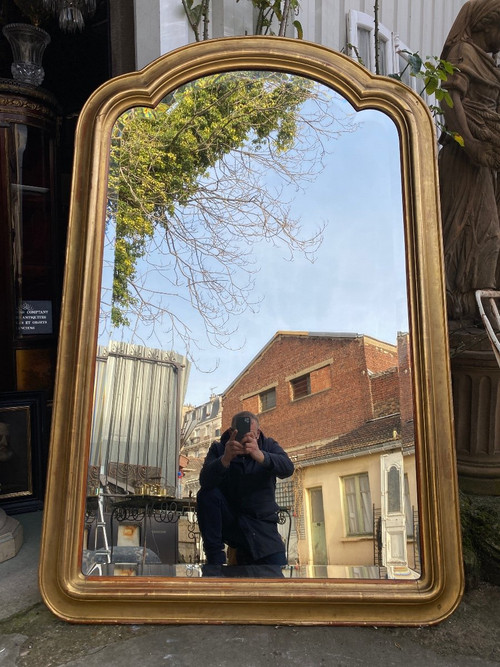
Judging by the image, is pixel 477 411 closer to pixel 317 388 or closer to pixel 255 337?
pixel 317 388

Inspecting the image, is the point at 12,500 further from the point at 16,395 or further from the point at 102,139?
the point at 102,139

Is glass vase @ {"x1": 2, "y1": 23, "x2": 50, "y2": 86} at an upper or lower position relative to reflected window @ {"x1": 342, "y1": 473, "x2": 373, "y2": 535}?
upper

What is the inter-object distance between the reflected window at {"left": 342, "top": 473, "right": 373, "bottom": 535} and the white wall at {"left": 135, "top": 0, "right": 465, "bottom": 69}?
2400 millimetres

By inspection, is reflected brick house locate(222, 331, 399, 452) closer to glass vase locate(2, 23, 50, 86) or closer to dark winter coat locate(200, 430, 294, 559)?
dark winter coat locate(200, 430, 294, 559)

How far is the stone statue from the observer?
273 cm

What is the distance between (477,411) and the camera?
277 cm

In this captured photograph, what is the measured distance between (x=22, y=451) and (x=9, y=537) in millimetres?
703

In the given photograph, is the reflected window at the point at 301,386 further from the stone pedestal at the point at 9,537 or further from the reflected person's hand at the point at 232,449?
the stone pedestal at the point at 9,537

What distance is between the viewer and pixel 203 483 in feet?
6.56

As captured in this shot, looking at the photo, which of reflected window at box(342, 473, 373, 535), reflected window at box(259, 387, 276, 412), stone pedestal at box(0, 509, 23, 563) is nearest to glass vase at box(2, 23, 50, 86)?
stone pedestal at box(0, 509, 23, 563)

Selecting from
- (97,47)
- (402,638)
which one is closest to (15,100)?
(97,47)

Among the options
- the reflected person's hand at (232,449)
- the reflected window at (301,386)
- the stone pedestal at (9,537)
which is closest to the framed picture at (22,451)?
the stone pedestal at (9,537)

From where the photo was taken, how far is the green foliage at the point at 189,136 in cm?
216

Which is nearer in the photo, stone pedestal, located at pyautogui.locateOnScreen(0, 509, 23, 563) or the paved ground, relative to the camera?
Result: the paved ground
